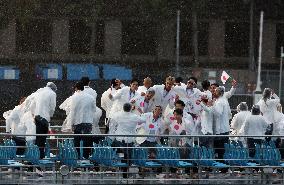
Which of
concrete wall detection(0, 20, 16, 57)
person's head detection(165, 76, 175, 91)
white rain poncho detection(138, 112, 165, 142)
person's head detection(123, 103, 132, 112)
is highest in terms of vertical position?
concrete wall detection(0, 20, 16, 57)

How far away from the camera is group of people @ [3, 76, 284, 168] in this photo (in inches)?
868

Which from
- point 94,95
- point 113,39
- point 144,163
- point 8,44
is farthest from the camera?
point 113,39

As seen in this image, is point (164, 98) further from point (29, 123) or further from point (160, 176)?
point (29, 123)

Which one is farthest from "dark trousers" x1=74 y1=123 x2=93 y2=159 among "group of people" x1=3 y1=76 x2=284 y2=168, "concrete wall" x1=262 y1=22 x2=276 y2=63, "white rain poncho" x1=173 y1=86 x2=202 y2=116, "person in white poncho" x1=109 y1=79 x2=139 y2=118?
"concrete wall" x1=262 y1=22 x2=276 y2=63

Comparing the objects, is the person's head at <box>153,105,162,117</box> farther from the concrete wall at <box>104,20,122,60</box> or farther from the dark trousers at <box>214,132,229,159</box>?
the concrete wall at <box>104,20,122,60</box>

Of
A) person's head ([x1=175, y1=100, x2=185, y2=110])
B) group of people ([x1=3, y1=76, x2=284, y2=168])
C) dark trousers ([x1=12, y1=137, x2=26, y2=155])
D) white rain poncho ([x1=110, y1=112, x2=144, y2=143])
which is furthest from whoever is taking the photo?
dark trousers ([x1=12, y1=137, x2=26, y2=155])

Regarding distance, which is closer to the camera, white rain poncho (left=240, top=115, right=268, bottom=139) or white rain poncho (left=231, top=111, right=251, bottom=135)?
white rain poncho (left=240, top=115, right=268, bottom=139)

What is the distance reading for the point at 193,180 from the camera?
839 inches

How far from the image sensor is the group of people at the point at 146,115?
2205cm

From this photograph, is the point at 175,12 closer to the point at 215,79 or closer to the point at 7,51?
the point at 215,79

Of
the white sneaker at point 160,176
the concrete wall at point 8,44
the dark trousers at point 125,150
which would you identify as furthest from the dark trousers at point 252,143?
the concrete wall at point 8,44

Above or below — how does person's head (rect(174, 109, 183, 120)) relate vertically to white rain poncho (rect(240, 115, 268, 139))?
above

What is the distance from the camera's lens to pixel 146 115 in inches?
878

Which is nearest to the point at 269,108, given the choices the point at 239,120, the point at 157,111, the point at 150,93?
the point at 239,120
